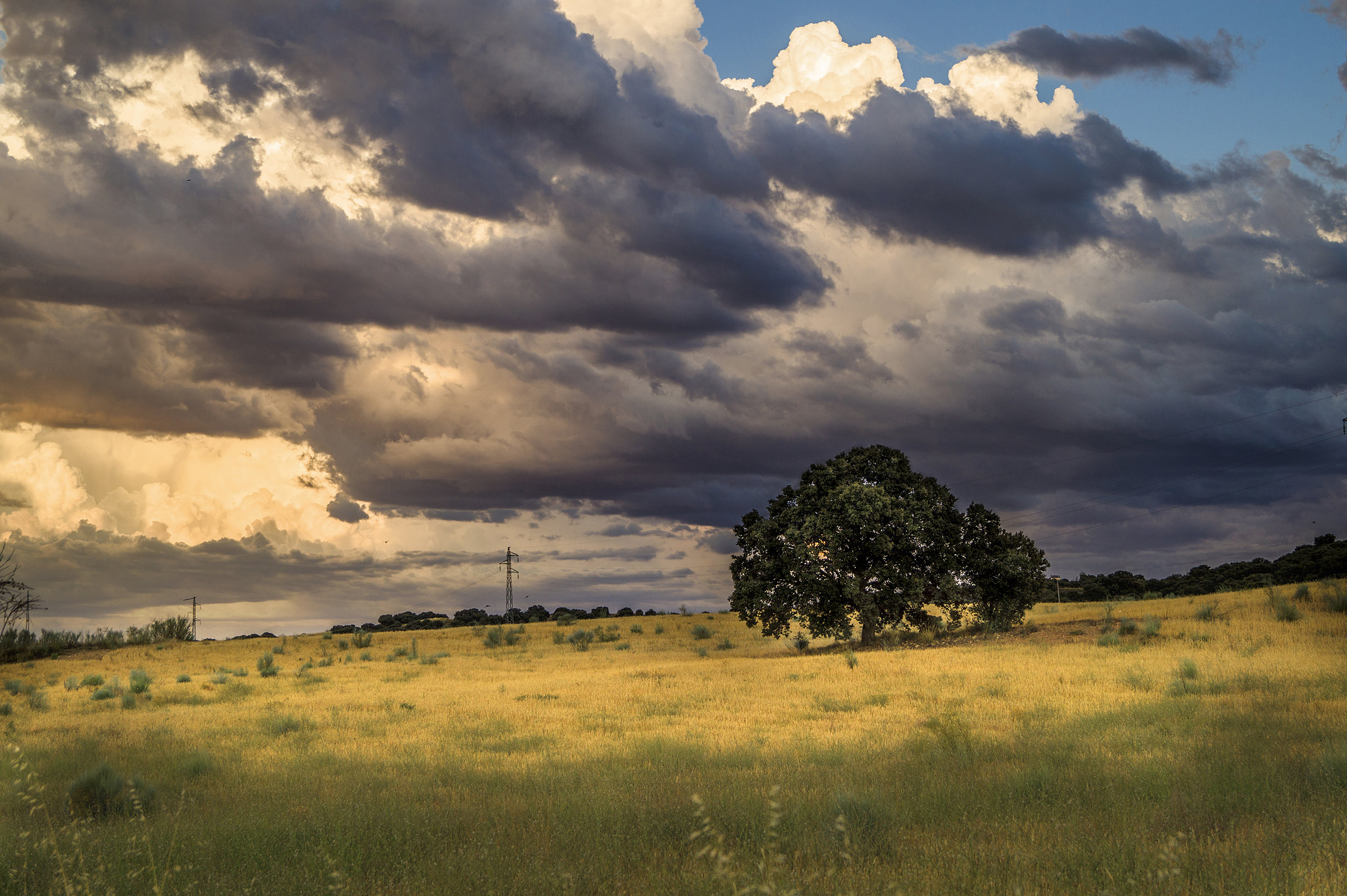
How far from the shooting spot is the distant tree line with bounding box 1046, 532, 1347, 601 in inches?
2990

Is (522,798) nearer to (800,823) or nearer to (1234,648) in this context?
(800,823)

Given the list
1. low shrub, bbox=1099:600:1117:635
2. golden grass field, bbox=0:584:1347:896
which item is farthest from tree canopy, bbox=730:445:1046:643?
golden grass field, bbox=0:584:1347:896

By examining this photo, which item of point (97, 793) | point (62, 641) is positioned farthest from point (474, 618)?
point (97, 793)

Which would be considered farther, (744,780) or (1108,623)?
(1108,623)

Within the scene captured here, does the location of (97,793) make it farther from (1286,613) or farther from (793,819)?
(1286,613)

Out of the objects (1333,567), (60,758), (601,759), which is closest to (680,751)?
(601,759)

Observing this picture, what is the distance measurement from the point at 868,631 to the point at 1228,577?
229 feet

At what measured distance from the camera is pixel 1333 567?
238 feet

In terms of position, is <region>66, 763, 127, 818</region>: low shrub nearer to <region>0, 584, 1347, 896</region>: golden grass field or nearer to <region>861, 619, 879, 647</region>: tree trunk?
<region>0, 584, 1347, 896</region>: golden grass field

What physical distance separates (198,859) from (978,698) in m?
19.6

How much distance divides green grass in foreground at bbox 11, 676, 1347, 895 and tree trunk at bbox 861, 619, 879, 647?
24.0 meters

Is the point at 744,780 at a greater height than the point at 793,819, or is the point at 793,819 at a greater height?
the point at 793,819

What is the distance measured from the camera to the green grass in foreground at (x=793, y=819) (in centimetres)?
899

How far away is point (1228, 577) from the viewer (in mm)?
92438
